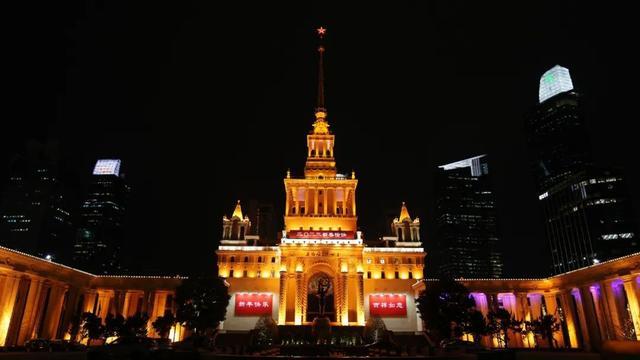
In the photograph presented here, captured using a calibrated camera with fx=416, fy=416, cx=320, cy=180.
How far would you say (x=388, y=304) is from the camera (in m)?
70.0

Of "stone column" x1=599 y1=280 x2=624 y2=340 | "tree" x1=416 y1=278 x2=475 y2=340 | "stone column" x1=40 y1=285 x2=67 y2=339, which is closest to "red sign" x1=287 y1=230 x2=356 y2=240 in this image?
"tree" x1=416 y1=278 x2=475 y2=340

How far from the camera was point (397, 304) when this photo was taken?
7000 centimetres

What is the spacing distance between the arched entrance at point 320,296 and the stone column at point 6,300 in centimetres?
3980

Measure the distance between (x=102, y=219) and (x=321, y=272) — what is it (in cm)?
14494

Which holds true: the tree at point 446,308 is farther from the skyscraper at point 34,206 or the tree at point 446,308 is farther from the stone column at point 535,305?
the skyscraper at point 34,206

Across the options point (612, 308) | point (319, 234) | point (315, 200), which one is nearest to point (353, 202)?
point (315, 200)

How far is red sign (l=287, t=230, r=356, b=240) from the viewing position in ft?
238

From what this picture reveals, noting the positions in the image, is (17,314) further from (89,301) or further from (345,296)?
(345,296)

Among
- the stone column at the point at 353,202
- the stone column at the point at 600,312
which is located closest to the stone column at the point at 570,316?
the stone column at the point at 600,312

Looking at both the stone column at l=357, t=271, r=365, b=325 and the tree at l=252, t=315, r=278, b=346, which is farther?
the stone column at l=357, t=271, r=365, b=325

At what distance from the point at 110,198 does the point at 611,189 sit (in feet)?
599

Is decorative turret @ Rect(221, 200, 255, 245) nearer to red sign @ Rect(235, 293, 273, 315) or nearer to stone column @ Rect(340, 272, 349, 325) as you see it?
red sign @ Rect(235, 293, 273, 315)

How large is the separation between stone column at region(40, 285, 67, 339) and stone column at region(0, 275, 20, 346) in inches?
293

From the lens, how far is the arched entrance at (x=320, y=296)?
224ft
